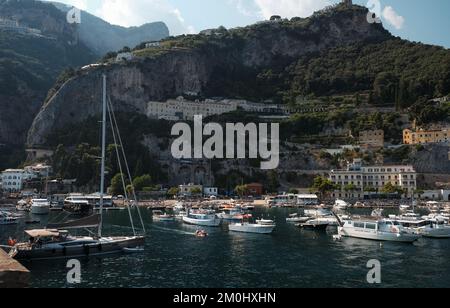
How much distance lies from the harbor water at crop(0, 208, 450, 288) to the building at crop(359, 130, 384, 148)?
96.4 meters

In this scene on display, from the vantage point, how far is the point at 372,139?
15300 cm

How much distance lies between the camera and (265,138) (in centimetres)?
15712

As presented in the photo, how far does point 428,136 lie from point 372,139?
17.7m

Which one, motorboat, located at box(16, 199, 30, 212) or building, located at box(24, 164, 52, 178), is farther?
building, located at box(24, 164, 52, 178)

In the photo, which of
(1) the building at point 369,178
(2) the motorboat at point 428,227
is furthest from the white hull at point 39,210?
(1) the building at point 369,178

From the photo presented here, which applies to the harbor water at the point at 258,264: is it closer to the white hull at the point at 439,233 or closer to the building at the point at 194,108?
the white hull at the point at 439,233

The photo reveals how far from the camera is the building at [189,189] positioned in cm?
13625

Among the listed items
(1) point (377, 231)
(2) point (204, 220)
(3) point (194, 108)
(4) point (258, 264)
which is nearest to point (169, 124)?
(3) point (194, 108)

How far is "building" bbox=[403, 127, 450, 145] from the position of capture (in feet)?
484

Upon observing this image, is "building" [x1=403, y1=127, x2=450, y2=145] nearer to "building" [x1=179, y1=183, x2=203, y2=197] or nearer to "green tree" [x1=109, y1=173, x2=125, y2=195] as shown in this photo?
"building" [x1=179, y1=183, x2=203, y2=197]

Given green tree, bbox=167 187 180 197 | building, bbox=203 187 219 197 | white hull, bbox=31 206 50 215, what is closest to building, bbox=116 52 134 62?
green tree, bbox=167 187 180 197
